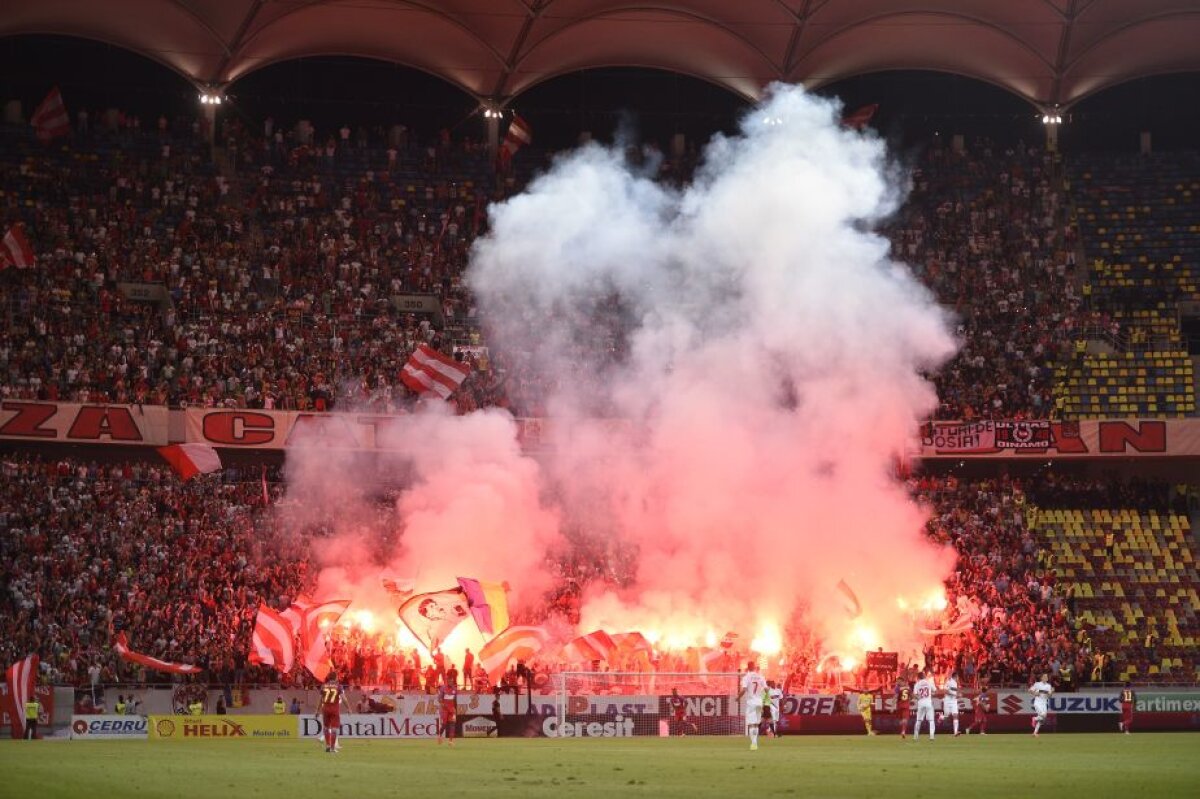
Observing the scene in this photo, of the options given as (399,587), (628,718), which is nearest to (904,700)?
(628,718)

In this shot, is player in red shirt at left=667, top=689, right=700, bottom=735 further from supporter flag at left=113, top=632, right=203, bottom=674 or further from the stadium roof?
the stadium roof

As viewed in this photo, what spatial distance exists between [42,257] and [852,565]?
83.1 ft

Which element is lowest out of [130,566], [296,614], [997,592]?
[296,614]

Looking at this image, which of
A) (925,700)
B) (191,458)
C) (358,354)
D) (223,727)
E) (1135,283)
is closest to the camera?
Answer: (925,700)

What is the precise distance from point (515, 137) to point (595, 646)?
67.4ft

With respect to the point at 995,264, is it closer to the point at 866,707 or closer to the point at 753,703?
the point at 866,707

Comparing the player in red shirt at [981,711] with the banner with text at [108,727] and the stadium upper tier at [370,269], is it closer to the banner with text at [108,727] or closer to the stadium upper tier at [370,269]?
the stadium upper tier at [370,269]

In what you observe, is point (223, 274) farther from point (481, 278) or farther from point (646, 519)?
point (646, 519)

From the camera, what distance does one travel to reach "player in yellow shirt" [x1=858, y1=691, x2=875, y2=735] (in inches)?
1511

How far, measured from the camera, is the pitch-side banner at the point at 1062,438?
48.7m

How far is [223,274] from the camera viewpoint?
50406 millimetres

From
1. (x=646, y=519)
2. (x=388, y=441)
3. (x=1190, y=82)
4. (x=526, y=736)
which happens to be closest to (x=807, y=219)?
(x=646, y=519)

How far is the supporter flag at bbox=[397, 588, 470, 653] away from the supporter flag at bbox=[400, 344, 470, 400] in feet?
23.0

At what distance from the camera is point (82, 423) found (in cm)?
4447
